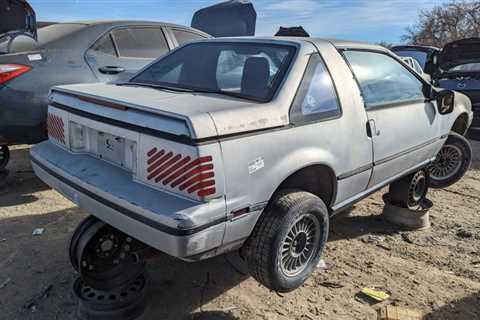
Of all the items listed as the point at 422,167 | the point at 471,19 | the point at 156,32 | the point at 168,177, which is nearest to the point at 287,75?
the point at 168,177

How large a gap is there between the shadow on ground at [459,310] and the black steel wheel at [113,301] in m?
1.79

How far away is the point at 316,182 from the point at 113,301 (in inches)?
58.4

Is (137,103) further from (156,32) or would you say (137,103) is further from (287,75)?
(156,32)

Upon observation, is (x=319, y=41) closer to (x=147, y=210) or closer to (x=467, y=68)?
(x=147, y=210)

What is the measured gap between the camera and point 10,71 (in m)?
4.01

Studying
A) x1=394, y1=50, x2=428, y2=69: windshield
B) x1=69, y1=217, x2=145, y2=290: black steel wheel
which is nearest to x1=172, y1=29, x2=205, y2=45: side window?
x1=69, y1=217, x2=145, y2=290: black steel wheel

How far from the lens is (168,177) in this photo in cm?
209

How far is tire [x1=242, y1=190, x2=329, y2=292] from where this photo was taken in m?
2.39

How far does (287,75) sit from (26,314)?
85.1 inches

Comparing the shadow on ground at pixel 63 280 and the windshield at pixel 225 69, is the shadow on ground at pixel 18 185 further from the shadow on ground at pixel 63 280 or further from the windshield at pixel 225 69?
the windshield at pixel 225 69

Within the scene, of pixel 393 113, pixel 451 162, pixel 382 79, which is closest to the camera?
pixel 393 113

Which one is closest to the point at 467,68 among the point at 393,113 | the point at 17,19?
the point at 393,113

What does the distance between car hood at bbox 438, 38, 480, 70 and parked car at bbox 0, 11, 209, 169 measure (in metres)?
6.88

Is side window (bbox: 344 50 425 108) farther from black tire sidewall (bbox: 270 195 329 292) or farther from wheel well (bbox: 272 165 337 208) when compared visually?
black tire sidewall (bbox: 270 195 329 292)
